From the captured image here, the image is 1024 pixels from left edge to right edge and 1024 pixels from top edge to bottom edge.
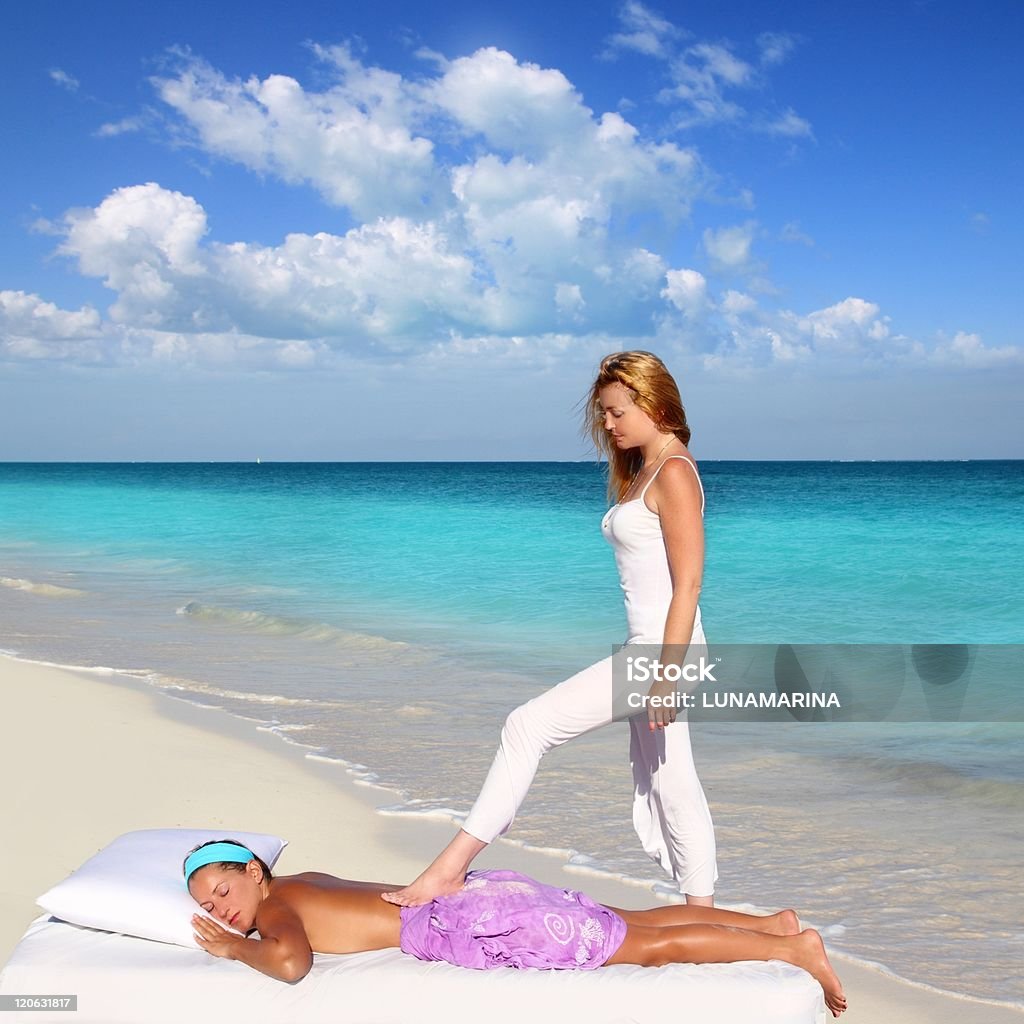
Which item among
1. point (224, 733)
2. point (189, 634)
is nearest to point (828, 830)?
point (224, 733)

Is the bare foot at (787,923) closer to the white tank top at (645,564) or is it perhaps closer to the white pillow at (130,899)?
the white tank top at (645,564)

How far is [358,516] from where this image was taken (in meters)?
37.1

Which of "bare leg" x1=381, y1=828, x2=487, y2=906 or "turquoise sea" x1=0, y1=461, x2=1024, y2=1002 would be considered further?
"turquoise sea" x1=0, y1=461, x2=1024, y2=1002

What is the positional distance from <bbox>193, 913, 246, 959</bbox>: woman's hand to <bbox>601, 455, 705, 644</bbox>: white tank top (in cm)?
155

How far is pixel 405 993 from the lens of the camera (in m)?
3.04

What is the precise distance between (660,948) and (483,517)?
32.7 metres

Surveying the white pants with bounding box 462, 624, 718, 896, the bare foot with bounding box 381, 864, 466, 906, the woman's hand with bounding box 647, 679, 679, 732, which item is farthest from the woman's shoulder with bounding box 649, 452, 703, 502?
the bare foot with bounding box 381, 864, 466, 906

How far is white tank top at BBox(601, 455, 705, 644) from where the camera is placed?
11.2 feet

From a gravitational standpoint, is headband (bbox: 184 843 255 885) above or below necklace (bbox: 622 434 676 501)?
below

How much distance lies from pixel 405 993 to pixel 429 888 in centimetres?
33

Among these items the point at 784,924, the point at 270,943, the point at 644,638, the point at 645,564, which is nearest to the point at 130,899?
the point at 270,943

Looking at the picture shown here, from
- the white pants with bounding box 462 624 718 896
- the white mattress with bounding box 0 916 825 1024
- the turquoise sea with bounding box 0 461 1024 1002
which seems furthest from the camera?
the turquoise sea with bounding box 0 461 1024 1002
